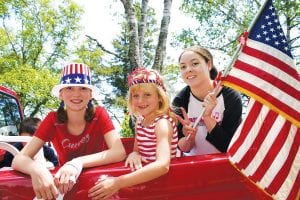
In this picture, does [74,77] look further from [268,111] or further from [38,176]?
[268,111]

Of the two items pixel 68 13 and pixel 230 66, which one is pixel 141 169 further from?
pixel 68 13

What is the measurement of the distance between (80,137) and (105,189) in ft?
2.53

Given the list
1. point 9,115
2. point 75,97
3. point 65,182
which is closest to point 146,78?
point 75,97

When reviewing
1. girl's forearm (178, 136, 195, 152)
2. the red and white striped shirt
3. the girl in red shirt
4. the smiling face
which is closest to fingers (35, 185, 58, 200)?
the girl in red shirt

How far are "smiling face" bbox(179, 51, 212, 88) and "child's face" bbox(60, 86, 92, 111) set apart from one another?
2.47 ft

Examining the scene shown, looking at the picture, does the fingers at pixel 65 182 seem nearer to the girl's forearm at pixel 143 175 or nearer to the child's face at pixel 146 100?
the girl's forearm at pixel 143 175

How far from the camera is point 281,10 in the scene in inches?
579

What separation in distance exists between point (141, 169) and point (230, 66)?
2.88 ft

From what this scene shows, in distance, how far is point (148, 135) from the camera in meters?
2.64

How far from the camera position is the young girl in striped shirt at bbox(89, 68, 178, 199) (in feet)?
6.88

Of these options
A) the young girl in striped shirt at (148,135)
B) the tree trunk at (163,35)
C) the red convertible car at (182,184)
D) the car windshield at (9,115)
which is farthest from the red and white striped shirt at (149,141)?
the tree trunk at (163,35)

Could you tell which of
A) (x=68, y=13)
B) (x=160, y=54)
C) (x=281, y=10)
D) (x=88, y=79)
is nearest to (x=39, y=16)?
(x=68, y=13)

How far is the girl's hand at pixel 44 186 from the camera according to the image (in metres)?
2.10

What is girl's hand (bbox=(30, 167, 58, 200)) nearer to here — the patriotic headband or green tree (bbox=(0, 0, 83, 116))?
the patriotic headband
